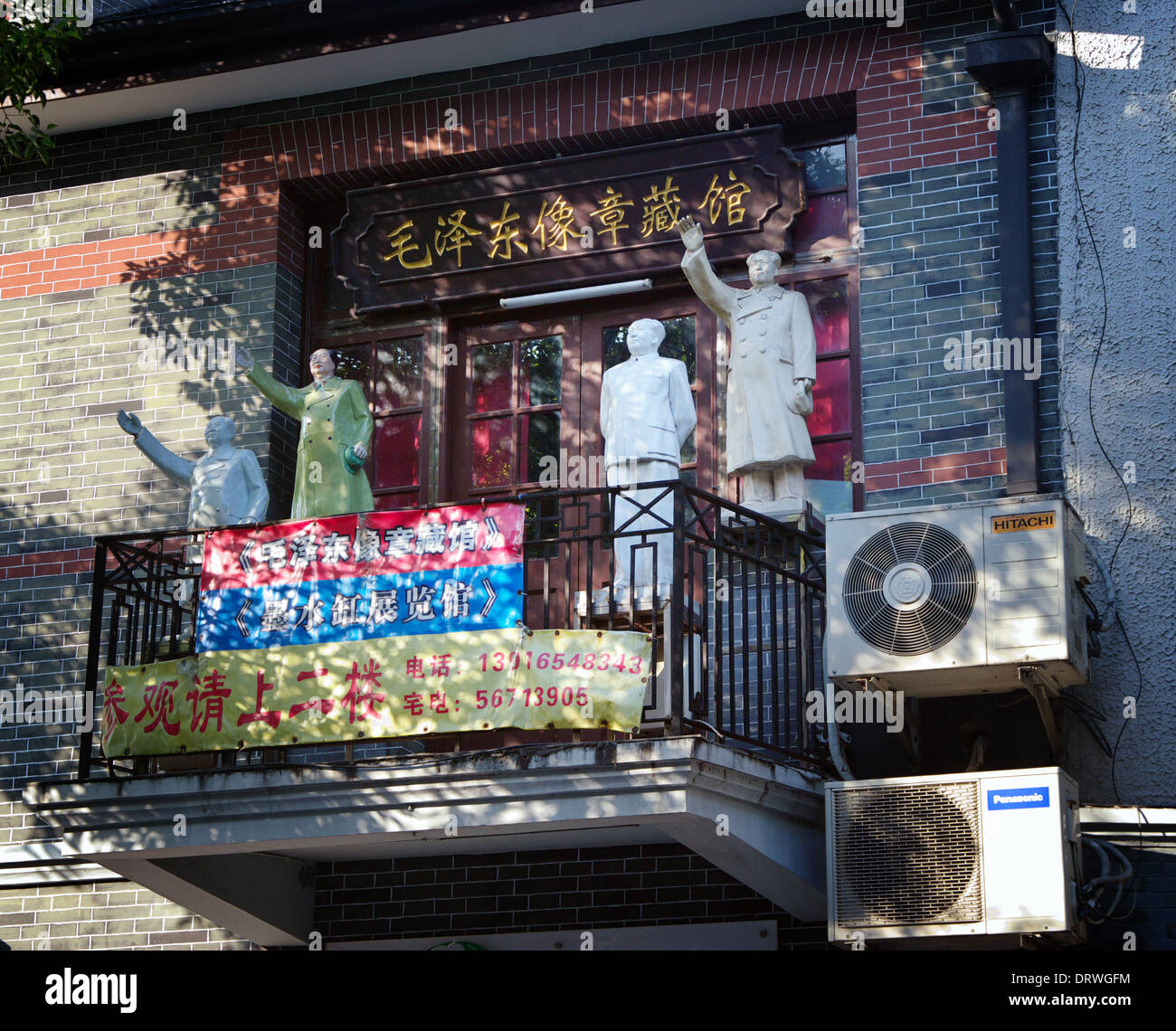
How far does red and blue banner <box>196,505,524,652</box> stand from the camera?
9.63 meters

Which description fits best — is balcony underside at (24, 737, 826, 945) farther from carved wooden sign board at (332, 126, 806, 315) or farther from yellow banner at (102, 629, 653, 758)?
carved wooden sign board at (332, 126, 806, 315)

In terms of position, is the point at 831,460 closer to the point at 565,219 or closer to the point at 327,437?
the point at 565,219

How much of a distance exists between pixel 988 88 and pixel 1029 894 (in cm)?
481

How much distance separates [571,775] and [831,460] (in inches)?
122

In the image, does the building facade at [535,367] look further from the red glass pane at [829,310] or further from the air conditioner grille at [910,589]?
the air conditioner grille at [910,589]

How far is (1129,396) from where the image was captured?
1021 cm

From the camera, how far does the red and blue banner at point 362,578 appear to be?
31.6 ft

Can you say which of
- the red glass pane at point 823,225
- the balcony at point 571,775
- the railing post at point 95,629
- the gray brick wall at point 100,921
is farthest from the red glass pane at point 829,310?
the gray brick wall at point 100,921

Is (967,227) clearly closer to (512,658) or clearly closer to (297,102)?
(512,658)

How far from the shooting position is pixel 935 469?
1067 cm

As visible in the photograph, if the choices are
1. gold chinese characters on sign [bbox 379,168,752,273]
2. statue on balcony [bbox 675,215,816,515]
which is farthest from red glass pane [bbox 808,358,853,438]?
gold chinese characters on sign [bbox 379,168,752,273]

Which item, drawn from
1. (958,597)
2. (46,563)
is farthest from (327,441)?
(958,597)

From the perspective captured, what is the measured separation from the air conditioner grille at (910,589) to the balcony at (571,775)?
449 mm
